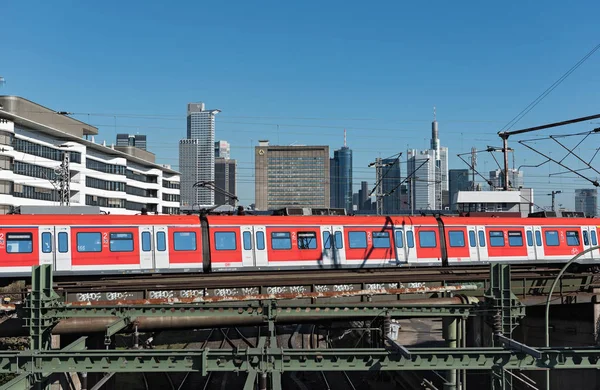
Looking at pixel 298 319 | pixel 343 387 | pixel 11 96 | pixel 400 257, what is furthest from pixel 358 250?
pixel 11 96

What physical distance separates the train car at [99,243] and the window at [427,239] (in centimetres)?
1225

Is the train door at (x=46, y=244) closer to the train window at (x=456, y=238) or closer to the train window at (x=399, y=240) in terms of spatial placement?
the train window at (x=399, y=240)

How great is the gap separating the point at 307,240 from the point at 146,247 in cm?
818

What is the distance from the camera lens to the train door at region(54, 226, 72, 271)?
2481 cm

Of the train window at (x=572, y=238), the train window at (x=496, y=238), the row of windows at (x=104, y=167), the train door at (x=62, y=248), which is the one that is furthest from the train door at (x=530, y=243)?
the row of windows at (x=104, y=167)

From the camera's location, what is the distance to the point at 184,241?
26.9m

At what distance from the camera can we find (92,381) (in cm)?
2323

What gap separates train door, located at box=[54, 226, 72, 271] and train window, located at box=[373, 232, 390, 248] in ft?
50.3

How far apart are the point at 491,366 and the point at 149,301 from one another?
→ 12.0 meters

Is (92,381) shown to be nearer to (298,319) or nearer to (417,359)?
(298,319)

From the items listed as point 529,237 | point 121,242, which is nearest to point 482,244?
point 529,237

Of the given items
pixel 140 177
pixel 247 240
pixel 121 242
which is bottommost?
pixel 247 240

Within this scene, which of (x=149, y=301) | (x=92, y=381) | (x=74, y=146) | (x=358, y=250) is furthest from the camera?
(x=74, y=146)

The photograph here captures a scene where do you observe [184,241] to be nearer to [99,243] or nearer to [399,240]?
[99,243]
